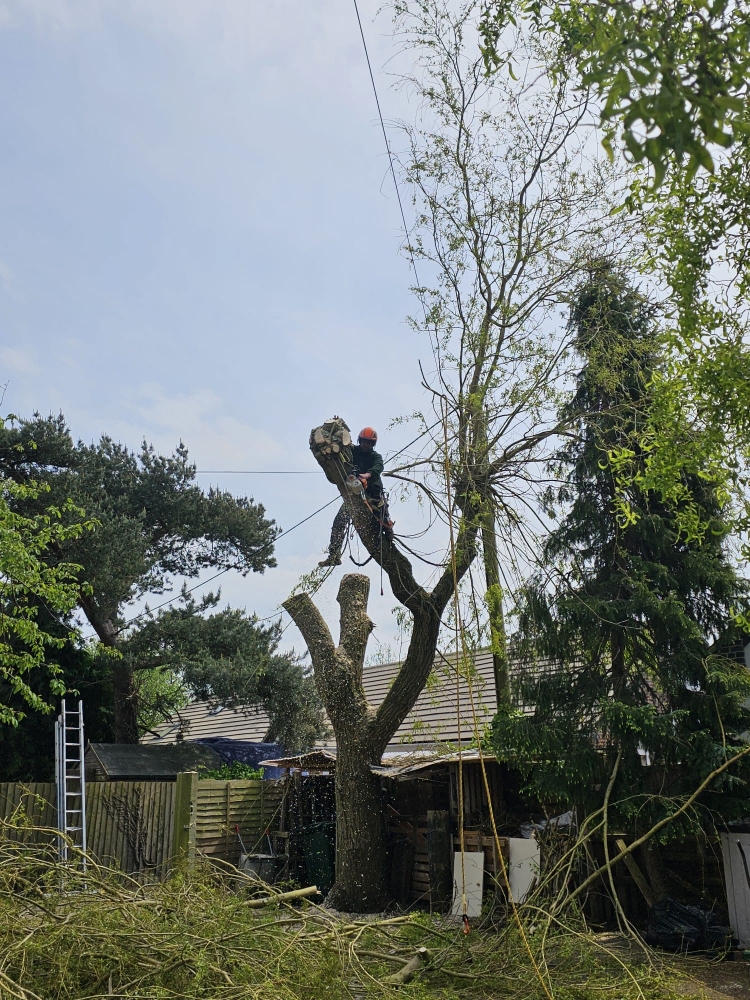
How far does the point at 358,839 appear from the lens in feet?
34.4

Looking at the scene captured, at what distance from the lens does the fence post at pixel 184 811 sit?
39.8 feet

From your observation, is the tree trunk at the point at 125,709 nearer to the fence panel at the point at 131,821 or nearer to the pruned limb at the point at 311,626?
the fence panel at the point at 131,821

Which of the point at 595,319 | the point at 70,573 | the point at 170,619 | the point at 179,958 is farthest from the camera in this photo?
the point at 170,619

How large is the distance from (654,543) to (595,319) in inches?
118

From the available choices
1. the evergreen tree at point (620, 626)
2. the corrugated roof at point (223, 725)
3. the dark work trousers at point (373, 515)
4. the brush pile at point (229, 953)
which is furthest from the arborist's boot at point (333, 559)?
the corrugated roof at point (223, 725)

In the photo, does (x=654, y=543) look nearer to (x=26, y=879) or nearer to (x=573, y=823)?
(x=573, y=823)

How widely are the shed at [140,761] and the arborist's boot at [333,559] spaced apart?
5321mm

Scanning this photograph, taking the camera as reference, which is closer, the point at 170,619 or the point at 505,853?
the point at 505,853

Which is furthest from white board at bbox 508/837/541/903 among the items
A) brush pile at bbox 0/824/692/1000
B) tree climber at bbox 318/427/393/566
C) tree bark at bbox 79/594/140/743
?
tree bark at bbox 79/594/140/743

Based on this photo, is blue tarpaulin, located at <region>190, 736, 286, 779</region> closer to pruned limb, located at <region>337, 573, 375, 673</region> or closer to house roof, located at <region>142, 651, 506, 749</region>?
house roof, located at <region>142, 651, 506, 749</region>

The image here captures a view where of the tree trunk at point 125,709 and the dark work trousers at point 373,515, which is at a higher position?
the dark work trousers at point 373,515

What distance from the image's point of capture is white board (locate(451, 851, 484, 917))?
376 inches

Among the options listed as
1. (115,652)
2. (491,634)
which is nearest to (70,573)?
(115,652)

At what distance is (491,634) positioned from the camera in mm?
9953
